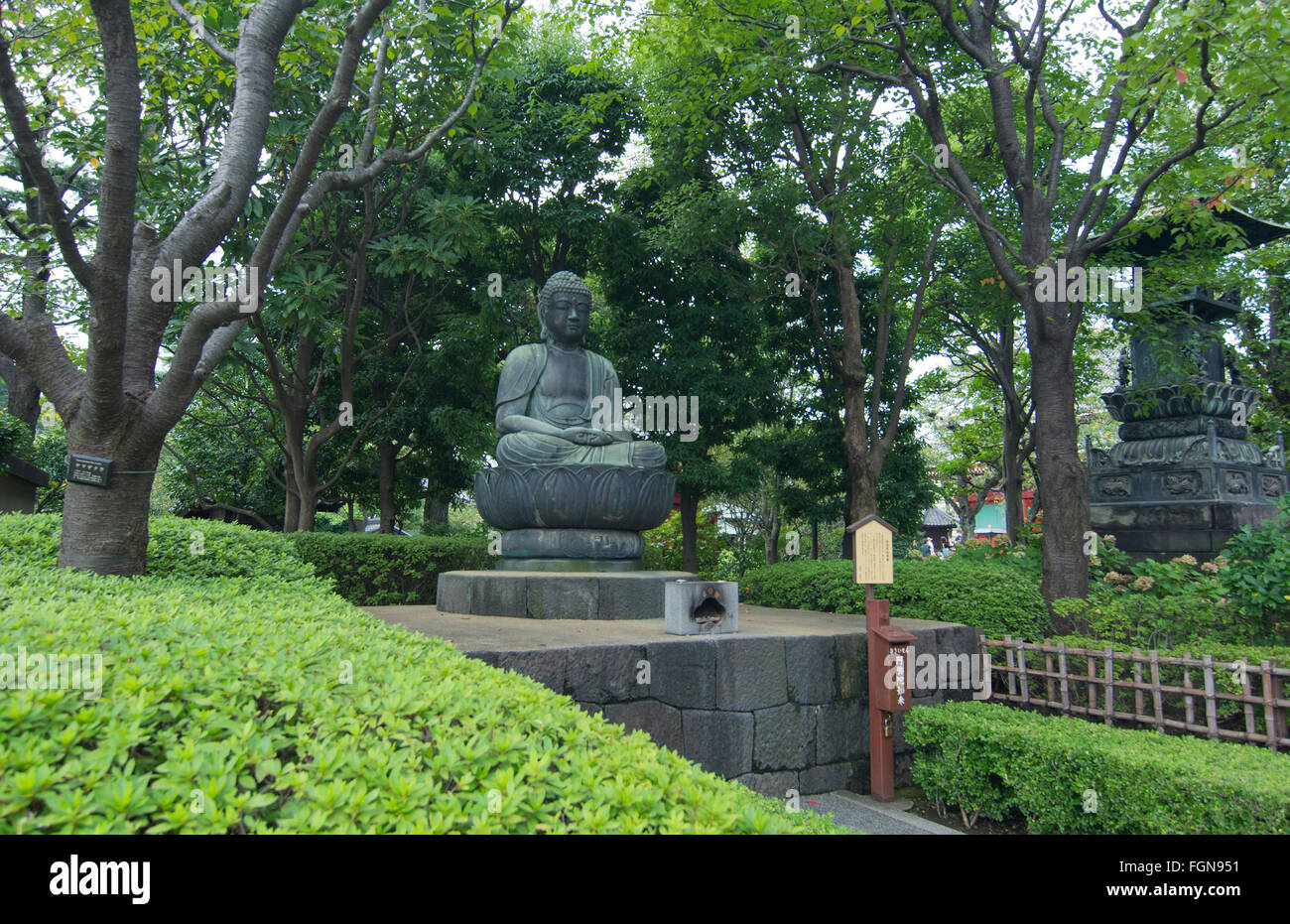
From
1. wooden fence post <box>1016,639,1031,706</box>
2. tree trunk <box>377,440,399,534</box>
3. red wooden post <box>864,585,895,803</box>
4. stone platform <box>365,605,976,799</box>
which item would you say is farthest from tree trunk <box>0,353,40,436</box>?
wooden fence post <box>1016,639,1031,706</box>

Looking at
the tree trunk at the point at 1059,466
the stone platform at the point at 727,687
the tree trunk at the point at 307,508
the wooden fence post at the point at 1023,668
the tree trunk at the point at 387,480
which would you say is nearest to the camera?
the stone platform at the point at 727,687

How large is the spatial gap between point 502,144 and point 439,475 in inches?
222

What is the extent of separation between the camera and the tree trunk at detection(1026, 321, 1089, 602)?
7.92 m

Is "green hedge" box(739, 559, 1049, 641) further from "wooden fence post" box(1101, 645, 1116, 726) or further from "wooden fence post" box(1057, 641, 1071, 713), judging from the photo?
"wooden fence post" box(1101, 645, 1116, 726)

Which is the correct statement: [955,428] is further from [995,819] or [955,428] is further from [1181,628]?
[995,819]

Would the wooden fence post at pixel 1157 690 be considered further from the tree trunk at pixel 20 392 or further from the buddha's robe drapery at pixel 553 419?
the tree trunk at pixel 20 392

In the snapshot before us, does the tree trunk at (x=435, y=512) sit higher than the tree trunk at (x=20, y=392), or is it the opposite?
the tree trunk at (x=20, y=392)

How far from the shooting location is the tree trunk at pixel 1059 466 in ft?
26.0

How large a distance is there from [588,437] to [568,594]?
158 centimetres

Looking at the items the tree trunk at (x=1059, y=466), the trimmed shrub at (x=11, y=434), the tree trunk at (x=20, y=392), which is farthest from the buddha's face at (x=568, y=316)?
the tree trunk at (x=20, y=392)

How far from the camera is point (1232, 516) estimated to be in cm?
878

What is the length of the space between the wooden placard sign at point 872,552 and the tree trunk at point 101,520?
464 centimetres

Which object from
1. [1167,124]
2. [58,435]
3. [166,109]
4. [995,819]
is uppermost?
[166,109]
